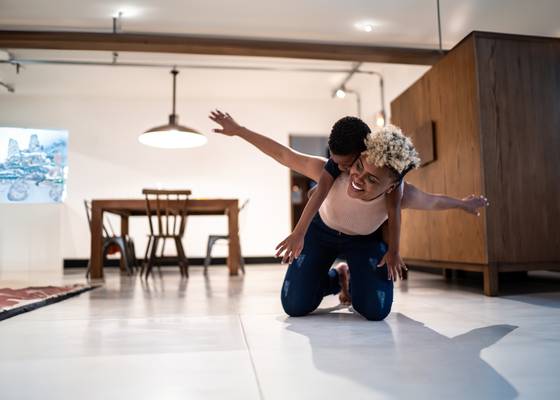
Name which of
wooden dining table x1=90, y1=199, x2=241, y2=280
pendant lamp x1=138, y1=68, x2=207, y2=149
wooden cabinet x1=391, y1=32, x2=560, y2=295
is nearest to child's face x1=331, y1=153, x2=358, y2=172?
wooden cabinet x1=391, y1=32, x2=560, y2=295

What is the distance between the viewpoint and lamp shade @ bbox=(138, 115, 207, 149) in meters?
5.46

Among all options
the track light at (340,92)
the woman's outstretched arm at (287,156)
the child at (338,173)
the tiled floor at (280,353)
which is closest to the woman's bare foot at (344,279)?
the tiled floor at (280,353)

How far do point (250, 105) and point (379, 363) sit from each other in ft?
23.6

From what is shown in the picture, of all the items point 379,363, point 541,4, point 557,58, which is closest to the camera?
point 379,363

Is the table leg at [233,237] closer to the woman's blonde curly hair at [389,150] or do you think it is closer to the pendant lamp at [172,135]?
the pendant lamp at [172,135]

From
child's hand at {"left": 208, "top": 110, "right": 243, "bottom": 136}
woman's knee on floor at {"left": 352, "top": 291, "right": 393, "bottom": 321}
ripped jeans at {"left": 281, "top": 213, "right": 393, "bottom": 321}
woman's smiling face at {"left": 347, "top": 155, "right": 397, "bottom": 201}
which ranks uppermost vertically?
child's hand at {"left": 208, "top": 110, "right": 243, "bottom": 136}

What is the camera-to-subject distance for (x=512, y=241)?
256 centimetres

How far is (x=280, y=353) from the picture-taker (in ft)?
4.14

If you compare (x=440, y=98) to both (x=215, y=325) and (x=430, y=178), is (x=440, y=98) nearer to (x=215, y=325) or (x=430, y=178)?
(x=430, y=178)

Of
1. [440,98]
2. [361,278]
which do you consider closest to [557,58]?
[440,98]

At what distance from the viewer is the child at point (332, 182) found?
154 cm

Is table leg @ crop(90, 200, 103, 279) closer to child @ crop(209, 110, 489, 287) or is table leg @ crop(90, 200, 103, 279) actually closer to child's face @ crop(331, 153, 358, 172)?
child @ crop(209, 110, 489, 287)

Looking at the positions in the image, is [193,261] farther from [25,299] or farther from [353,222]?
[353,222]

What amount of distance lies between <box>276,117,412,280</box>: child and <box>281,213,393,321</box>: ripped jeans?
119 millimetres
